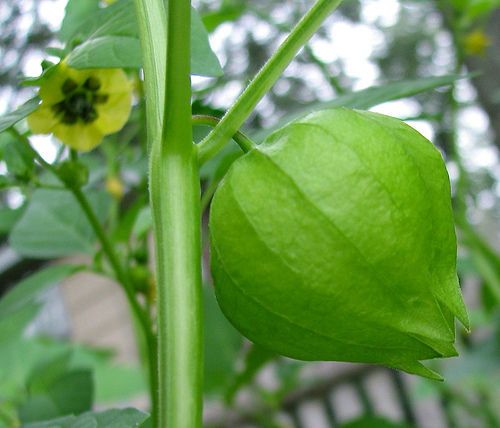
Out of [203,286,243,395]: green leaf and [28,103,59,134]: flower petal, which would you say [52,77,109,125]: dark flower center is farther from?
[203,286,243,395]: green leaf

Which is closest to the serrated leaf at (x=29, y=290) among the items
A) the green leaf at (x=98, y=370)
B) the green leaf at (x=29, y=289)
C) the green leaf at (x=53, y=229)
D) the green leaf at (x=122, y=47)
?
the green leaf at (x=29, y=289)

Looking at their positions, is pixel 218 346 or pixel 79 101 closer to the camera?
pixel 79 101

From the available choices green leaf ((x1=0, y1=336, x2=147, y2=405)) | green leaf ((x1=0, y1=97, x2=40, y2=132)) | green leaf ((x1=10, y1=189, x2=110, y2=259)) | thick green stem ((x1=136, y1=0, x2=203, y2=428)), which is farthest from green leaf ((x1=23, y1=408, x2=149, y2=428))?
green leaf ((x1=0, y1=336, x2=147, y2=405))

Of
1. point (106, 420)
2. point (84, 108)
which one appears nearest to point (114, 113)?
point (84, 108)

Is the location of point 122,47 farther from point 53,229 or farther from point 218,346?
point 218,346

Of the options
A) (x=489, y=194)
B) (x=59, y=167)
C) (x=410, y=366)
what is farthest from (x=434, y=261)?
(x=489, y=194)

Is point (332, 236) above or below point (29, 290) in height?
above

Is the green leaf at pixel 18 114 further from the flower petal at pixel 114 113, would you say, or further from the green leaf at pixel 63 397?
the green leaf at pixel 63 397

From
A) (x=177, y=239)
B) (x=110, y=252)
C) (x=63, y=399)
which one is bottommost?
(x=63, y=399)
